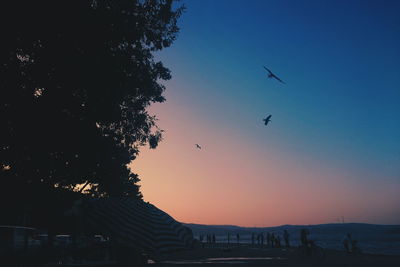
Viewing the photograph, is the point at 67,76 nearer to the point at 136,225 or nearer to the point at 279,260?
the point at 136,225

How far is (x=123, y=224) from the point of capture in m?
4.72

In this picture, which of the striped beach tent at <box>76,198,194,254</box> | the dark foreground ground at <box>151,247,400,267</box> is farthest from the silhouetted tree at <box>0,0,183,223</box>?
the dark foreground ground at <box>151,247,400,267</box>

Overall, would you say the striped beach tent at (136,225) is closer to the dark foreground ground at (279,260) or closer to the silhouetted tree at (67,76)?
the silhouetted tree at (67,76)

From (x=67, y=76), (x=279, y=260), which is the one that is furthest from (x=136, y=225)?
(x=279, y=260)

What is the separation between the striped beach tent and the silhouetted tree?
541cm

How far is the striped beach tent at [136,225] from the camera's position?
442 cm

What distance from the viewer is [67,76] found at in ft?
29.5

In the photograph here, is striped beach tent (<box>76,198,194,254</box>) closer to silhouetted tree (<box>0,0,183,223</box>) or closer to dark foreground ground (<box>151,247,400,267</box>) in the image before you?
silhouetted tree (<box>0,0,183,223</box>)

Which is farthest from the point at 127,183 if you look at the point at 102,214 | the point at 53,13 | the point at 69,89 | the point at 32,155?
the point at 102,214

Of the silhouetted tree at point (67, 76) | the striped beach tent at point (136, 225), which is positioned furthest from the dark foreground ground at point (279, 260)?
the striped beach tent at point (136, 225)

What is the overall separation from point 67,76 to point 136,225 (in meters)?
6.57

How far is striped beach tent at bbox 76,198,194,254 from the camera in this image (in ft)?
14.5

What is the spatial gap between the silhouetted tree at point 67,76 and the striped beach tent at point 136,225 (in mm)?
5414

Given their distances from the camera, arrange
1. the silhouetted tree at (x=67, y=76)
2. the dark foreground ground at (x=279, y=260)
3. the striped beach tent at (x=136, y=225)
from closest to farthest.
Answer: the striped beach tent at (x=136, y=225)
the silhouetted tree at (x=67, y=76)
the dark foreground ground at (x=279, y=260)
